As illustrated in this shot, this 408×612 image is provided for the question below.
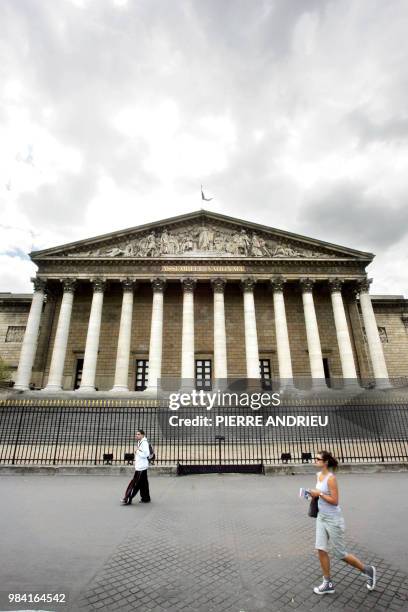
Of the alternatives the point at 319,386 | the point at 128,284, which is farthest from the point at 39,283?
the point at 319,386

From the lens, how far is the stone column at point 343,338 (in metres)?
22.5

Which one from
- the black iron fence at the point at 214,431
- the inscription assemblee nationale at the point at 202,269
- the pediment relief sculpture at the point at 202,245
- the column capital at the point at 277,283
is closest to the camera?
the black iron fence at the point at 214,431

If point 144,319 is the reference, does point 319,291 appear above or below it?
above

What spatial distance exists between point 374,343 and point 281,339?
660cm

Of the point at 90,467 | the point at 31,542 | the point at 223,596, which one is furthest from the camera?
the point at 90,467

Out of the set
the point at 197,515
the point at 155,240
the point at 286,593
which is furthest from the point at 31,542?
the point at 155,240

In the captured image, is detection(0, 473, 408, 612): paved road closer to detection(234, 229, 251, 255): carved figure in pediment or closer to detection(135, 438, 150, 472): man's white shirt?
detection(135, 438, 150, 472): man's white shirt

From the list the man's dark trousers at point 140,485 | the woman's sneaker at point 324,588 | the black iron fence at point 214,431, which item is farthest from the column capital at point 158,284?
the woman's sneaker at point 324,588

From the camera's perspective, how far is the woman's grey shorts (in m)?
3.46

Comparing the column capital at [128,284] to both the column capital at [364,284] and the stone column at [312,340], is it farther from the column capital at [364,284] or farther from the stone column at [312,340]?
the column capital at [364,284]

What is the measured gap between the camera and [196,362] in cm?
2580

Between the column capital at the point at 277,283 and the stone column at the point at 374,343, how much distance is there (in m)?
6.04

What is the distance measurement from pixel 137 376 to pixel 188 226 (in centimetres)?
1249

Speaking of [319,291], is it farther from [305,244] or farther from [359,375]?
[359,375]
